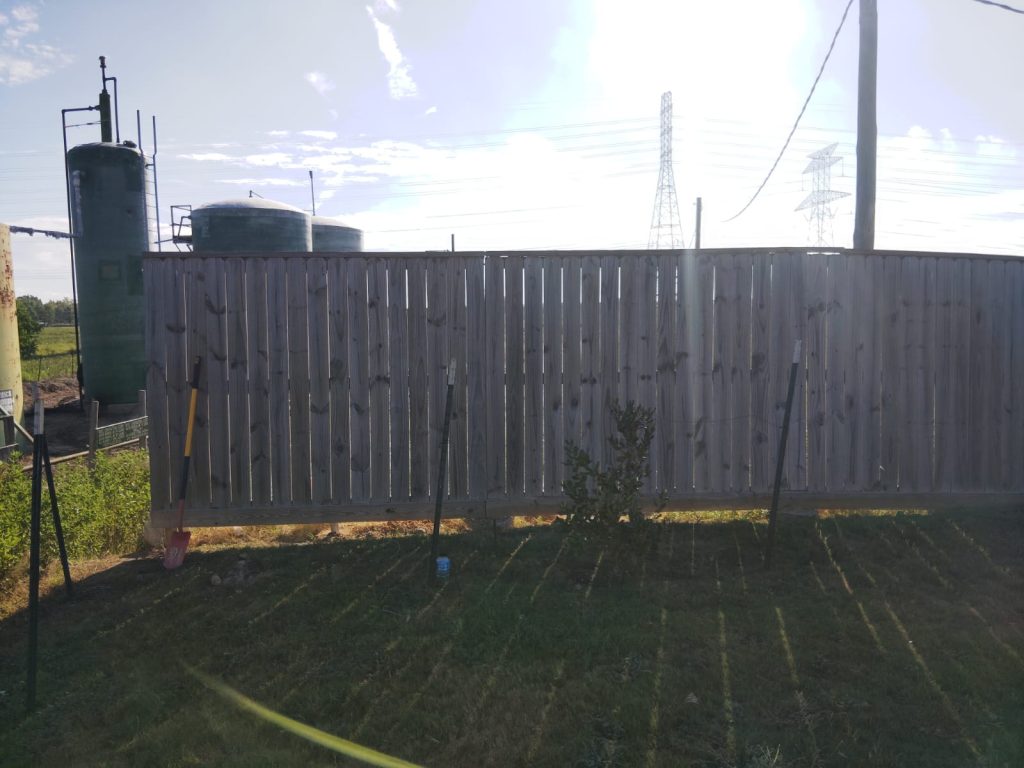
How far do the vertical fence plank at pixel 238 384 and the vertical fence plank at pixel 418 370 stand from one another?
126cm

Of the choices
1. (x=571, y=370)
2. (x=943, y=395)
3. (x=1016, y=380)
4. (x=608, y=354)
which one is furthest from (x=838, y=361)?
(x=571, y=370)

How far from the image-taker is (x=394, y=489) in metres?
5.68

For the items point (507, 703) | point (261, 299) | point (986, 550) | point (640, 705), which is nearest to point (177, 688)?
point (507, 703)

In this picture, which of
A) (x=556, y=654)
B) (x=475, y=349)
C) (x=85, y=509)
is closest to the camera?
(x=556, y=654)

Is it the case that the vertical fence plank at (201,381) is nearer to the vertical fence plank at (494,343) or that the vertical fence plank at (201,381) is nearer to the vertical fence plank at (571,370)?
the vertical fence plank at (494,343)

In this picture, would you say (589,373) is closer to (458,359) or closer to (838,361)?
(458,359)

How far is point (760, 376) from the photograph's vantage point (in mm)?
5820

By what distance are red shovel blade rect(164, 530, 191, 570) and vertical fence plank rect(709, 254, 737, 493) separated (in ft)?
13.4

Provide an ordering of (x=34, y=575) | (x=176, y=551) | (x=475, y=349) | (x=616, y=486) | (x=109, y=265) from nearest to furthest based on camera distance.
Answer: (x=34, y=575), (x=616, y=486), (x=176, y=551), (x=475, y=349), (x=109, y=265)

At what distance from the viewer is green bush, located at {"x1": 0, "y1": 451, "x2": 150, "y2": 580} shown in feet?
16.3

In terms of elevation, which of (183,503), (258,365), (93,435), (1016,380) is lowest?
(183,503)

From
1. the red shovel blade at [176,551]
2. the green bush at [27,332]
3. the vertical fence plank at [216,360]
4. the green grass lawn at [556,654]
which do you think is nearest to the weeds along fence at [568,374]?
the vertical fence plank at [216,360]

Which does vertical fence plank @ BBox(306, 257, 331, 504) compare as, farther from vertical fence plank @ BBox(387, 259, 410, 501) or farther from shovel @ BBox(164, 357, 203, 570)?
shovel @ BBox(164, 357, 203, 570)

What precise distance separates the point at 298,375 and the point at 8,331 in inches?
340
